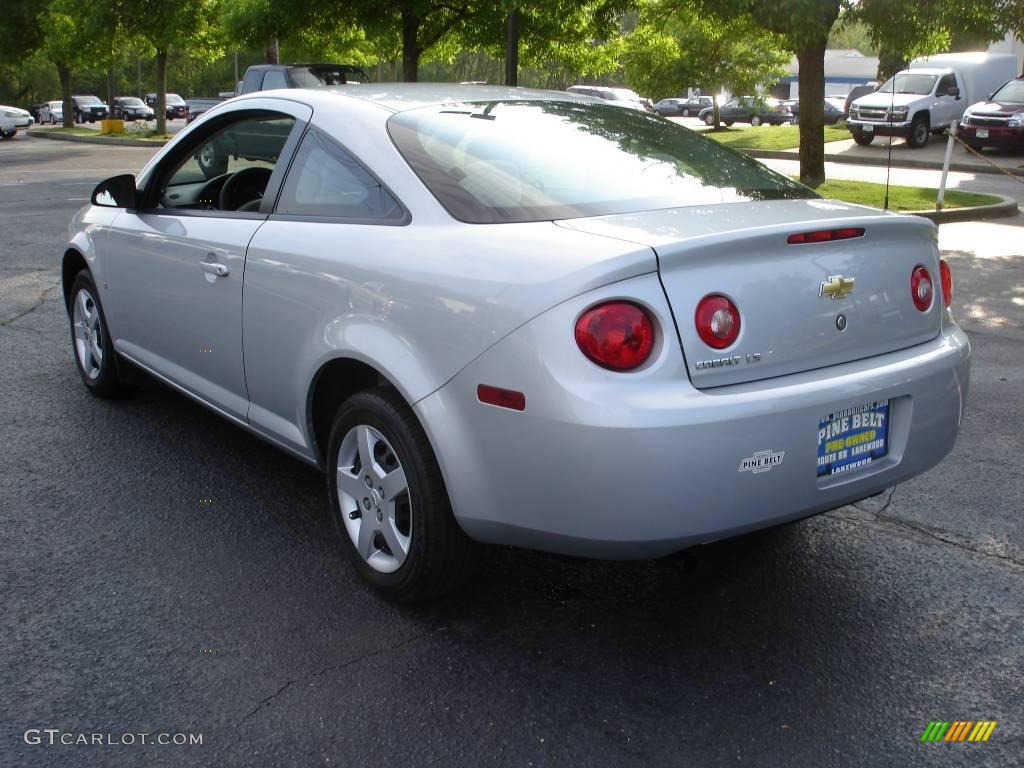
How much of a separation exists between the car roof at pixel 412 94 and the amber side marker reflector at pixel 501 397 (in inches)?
51.6

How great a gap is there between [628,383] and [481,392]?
0.41m

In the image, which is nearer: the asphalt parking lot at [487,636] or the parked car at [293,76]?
the asphalt parking lot at [487,636]

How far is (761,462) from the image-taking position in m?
2.79

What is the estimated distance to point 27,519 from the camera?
158 inches

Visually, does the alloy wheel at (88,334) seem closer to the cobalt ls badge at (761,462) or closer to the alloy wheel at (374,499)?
the alloy wheel at (374,499)

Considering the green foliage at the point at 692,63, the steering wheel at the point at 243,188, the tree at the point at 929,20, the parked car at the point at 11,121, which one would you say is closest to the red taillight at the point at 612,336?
the steering wheel at the point at 243,188

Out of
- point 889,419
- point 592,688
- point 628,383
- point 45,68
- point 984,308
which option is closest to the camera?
point 628,383

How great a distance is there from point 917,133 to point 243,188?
2603 cm

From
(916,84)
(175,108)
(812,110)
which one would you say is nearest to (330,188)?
(812,110)

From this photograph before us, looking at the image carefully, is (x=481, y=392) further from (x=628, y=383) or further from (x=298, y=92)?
(x=298, y=92)

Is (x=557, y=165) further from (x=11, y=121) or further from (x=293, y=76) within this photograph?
(x=11, y=121)

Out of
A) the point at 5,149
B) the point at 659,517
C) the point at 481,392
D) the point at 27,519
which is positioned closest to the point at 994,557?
the point at 659,517

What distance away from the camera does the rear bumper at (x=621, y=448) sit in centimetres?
269

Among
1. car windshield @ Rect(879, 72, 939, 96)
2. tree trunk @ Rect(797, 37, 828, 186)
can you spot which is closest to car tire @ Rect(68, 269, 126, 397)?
tree trunk @ Rect(797, 37, 828, 186)
